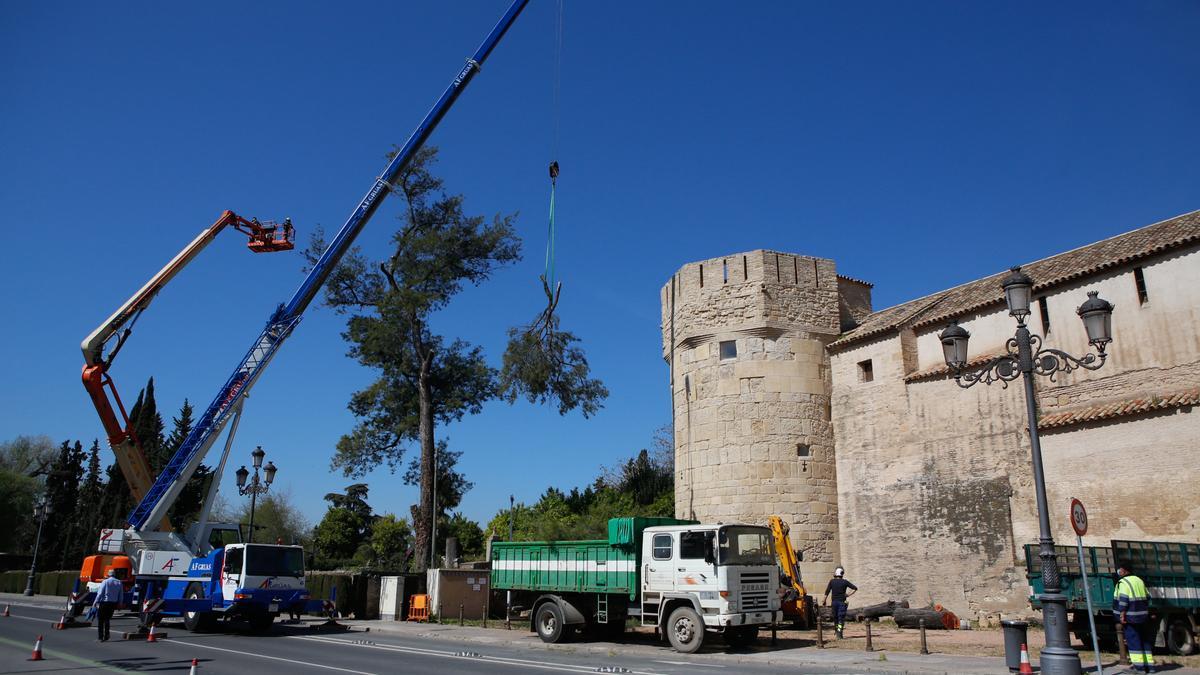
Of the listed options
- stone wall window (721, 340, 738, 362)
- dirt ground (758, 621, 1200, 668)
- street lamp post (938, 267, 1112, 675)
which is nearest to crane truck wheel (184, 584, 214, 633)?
dirt ground (758, 621, 1200, 668)

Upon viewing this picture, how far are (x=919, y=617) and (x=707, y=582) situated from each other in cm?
719

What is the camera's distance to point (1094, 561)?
13.0m

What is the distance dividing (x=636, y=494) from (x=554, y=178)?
24.7m

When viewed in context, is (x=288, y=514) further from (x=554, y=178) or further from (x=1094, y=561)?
(x=1094, y=561)

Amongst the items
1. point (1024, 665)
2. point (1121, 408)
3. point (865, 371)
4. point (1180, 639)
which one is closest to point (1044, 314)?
point (1121, 408)

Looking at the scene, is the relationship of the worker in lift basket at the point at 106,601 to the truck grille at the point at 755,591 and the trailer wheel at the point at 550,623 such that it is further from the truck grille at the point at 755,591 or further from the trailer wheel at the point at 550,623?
the truck grille at the point at 755,591

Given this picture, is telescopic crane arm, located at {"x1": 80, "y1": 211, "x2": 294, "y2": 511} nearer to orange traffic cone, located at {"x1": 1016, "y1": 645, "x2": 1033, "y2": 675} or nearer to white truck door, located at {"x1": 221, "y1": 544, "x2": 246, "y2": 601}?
white truck door, located at {"x1": 221, "y1": 544, "x2": 246, "y2": 601}

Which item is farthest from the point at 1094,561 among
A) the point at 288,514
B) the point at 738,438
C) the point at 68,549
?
the point at 288,514

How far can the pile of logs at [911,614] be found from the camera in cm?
1822

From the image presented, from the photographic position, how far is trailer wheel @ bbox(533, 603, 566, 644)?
1577cm

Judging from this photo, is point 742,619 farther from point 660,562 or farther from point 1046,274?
point 1046,274

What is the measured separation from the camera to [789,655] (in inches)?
533

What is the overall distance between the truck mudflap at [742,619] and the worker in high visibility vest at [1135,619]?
568 cm

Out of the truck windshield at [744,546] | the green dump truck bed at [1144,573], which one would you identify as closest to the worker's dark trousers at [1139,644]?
the green dump truck bed at [1144,573]
